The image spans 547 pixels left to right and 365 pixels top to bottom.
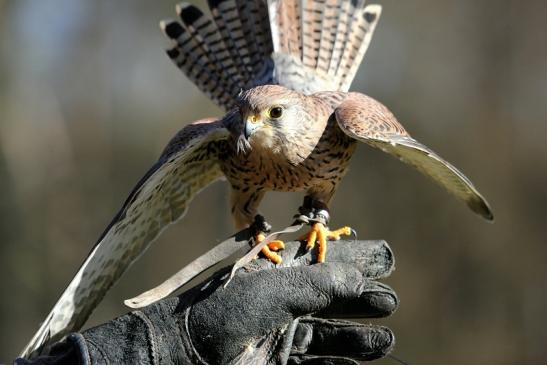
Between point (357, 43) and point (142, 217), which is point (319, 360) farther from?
point (357, 43)

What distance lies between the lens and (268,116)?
363 centimetres

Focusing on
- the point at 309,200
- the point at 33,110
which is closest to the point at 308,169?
the point at 309,200

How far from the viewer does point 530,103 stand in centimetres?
1270

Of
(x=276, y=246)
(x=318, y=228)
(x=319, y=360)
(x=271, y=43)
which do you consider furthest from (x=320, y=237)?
(x=271, y=43)

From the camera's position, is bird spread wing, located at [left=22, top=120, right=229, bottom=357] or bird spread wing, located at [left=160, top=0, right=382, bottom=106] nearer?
bird spread wing, located at [left=22, top=120, right=229, bottom=357]

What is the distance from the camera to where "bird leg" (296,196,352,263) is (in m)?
3.48

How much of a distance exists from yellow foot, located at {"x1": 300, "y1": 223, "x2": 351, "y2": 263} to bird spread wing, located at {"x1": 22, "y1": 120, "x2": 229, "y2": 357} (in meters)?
0.64

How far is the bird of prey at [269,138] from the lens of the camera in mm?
3643

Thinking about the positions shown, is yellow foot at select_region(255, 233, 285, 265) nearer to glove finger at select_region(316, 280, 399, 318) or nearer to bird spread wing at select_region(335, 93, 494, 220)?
glove finger at select_region(316, 280, 399, 318)

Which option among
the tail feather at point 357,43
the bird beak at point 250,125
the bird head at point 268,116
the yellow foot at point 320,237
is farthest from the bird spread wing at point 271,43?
the yellow foot at point 320,237

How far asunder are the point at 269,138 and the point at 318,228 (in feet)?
1.48

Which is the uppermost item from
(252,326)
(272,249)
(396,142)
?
(396,142)

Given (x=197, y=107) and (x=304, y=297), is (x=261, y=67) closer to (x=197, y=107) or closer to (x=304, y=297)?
(x=304, y=297)

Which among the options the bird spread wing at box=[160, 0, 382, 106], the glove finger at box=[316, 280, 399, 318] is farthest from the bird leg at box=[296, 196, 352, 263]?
the bird spread wing at box=[160, 0, 382, 106]
